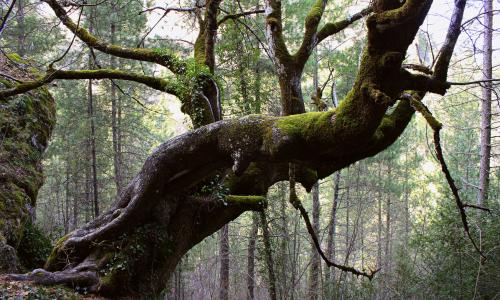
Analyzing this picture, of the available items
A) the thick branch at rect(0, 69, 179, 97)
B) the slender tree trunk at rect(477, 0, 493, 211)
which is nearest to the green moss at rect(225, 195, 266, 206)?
the thick branch at rect(0, 69, 179, 97)

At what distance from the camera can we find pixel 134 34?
45.8ft

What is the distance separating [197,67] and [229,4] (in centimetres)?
415

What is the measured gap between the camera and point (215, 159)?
4977 millimetres

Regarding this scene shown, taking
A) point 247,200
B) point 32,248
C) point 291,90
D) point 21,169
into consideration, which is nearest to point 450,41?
point 291,90

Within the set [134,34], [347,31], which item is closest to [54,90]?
[134,34]

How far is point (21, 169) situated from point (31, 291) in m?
3.76

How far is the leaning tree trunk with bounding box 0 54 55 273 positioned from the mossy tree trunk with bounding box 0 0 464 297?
1193 mm

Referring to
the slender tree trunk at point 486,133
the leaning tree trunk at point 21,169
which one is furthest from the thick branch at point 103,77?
the slender tree trunk at point 486,133

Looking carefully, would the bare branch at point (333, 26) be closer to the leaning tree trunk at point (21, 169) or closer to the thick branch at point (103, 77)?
the thick branch at point (103, 77)

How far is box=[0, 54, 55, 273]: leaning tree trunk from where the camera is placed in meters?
6.38

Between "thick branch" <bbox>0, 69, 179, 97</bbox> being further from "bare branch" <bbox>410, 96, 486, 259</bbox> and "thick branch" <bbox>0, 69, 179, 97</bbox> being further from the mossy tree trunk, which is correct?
"bare branch" <bbox>410, 96, 486, 259</bbox>

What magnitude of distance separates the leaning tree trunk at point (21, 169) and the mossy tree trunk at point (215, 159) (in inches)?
47.0

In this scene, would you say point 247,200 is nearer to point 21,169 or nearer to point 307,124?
point 307,124

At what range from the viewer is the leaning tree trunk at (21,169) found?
6383 mm
